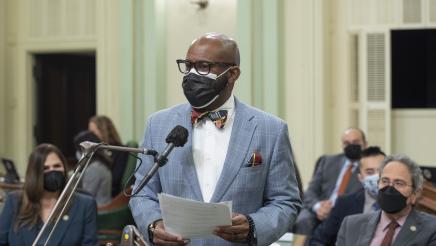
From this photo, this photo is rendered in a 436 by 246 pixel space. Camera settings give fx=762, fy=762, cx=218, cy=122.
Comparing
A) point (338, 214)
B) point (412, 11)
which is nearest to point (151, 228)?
point (338, 214)

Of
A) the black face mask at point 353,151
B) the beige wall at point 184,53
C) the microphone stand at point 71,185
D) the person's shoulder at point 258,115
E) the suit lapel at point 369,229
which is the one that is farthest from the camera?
the beige wall at point 184,53

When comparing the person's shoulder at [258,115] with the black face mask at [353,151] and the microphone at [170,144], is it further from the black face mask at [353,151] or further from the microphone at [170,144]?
the black face mask at [353,151]

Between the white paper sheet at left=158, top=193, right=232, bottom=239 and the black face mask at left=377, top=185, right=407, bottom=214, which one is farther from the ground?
the white paper sheet at left=158, top=193, right=232, bottom=239

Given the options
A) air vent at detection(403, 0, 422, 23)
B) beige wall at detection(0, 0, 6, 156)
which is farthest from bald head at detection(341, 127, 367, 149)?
Result: beige wall at detection(0, 0, 6, 156)

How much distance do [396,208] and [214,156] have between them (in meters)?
1.43

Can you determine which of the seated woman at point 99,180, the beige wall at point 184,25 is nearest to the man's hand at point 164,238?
the seated woman at point 99,180

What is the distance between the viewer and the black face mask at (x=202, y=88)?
2.53 metres

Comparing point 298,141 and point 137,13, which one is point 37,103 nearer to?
point 137,13

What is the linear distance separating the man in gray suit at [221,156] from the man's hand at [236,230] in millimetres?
46

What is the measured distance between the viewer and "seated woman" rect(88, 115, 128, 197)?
727cm

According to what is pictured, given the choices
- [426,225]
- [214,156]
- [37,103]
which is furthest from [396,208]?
[37,103]

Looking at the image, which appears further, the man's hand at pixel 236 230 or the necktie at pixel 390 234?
the necktie at pixel 390 234

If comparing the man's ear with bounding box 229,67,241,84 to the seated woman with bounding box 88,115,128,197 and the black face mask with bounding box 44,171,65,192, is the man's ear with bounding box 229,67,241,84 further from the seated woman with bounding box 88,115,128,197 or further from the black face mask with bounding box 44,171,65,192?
the seated woman with bounding box 88,115,128,197

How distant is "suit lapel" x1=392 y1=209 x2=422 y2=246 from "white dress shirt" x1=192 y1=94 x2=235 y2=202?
4.63ft
